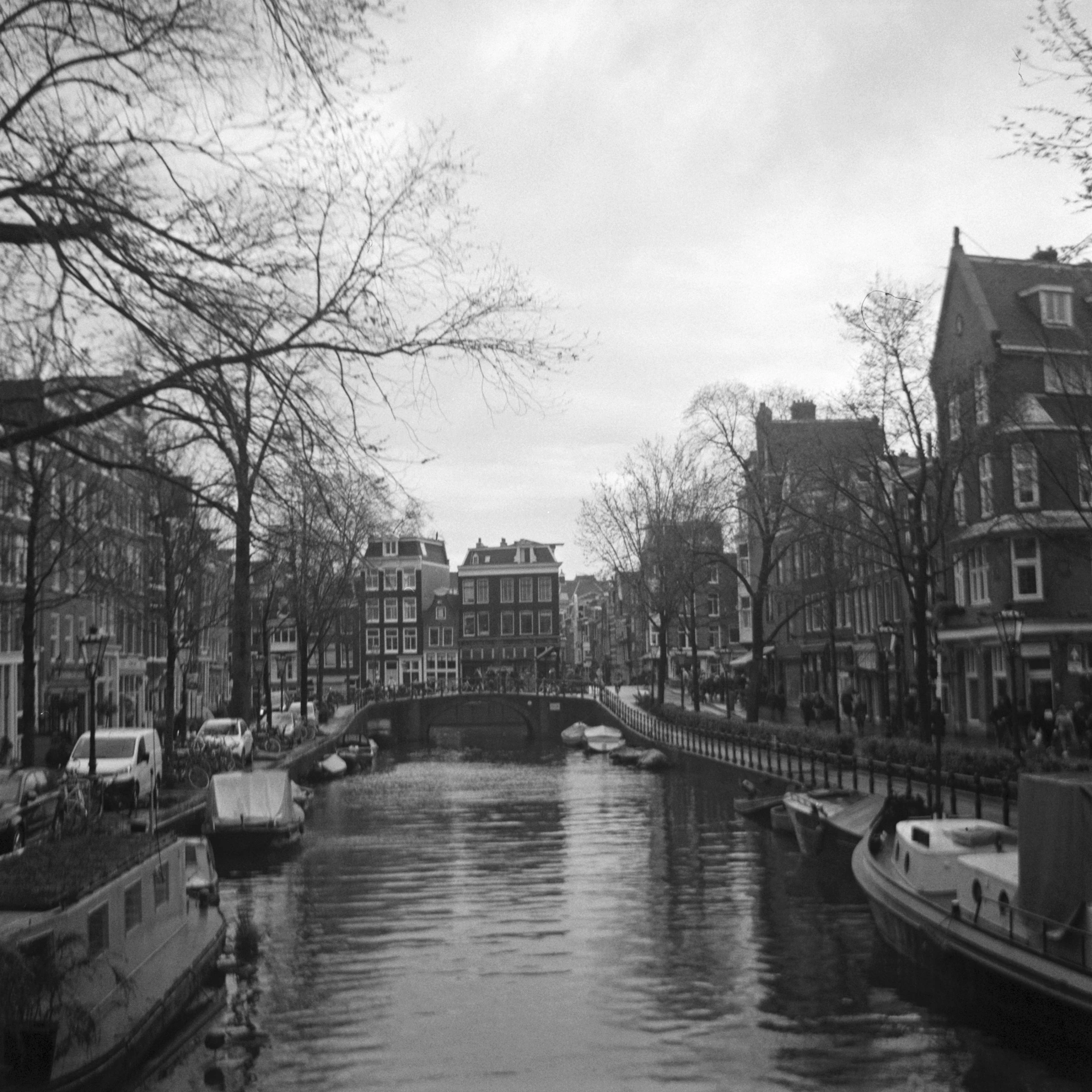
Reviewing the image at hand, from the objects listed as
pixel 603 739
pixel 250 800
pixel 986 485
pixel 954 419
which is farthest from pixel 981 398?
pixel 603 739

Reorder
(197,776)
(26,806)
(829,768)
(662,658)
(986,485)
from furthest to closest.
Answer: (662,658) → (197,776) → (829,768) → (986,485) → (26,806)

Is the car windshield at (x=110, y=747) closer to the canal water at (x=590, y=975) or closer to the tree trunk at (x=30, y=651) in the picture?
the tree trunk at (x=30, y=651)

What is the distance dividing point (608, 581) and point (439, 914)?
6192cm

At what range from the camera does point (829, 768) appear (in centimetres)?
4216

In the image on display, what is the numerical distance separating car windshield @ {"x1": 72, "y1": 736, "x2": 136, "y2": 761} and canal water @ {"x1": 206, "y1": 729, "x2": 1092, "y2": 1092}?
5613 mm

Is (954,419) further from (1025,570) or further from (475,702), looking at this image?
(475,702)

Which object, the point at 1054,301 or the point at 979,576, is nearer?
the point at 1054,301

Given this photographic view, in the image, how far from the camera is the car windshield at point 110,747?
123ft

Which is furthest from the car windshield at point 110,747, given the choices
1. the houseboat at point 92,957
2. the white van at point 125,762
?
the houseboat at point 92,957

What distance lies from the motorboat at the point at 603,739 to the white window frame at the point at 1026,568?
31.6m

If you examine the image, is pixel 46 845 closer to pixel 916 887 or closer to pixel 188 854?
pixel 188 854

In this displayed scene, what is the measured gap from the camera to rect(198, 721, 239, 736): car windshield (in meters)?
50.5

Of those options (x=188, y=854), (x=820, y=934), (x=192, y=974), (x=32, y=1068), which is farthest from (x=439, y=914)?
(x=32, y=1068)

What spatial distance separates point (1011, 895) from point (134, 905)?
11314 mm
